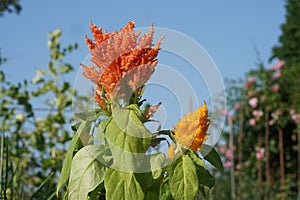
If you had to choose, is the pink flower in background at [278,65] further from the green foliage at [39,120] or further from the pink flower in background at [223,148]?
the green foliage at [39,120]

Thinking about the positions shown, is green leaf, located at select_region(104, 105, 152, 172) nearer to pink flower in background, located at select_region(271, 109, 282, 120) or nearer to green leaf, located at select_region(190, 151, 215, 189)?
green leaf, located at select_region(190, 151, 215, 189)

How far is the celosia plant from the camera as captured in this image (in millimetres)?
1462

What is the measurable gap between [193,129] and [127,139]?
0.22 m

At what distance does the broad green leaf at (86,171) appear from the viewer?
1.50 meters

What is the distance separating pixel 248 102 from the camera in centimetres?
961

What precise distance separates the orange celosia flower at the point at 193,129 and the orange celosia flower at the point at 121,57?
17cm

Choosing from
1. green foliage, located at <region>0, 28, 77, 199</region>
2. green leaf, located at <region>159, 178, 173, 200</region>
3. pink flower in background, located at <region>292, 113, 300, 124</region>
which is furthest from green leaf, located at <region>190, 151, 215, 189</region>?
pink flower in background, located at <region>292, 113, 300, 124</region>

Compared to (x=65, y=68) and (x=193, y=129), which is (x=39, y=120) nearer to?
(x=65, y=68)

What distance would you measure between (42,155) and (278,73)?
608 centimetres

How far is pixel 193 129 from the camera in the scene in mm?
1560

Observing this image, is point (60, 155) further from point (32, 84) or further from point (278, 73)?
point (278, 73)

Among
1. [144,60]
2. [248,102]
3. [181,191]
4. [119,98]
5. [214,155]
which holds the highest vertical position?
[248,102]

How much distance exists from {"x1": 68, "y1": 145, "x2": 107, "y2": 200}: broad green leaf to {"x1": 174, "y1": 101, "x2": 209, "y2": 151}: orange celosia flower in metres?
0.23

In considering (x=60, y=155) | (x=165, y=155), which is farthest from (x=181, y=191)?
(x=60, y=155)
